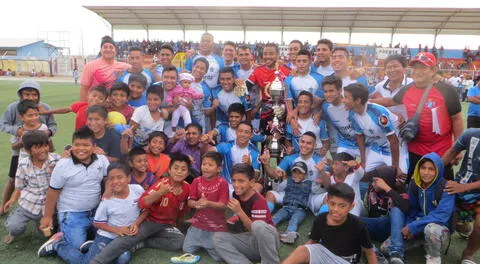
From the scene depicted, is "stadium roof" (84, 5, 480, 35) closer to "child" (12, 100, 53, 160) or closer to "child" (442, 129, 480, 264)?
"child" (442, 129, 480, 264)

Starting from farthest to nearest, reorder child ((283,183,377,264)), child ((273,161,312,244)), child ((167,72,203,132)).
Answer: child ((167,72,203,132)) < child ((273,161,312,244)) < child ((283,183,377,264))

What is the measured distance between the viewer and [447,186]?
3.53 m

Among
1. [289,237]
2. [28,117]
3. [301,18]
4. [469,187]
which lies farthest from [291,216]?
[301,18]

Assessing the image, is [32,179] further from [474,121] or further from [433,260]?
[474,121]

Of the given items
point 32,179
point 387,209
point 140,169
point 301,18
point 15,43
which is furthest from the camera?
point 15,43

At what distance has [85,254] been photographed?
3484 mm

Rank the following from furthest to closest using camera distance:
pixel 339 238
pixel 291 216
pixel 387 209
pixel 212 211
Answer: pixel 291 216 → pixel 387 209 → pixel 212 211 → pixel 339 238

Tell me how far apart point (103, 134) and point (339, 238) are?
2.91 metres

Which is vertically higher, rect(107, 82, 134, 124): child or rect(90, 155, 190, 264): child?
rect(107, 82, 134, 124): child

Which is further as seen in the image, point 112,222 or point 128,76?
point 128,76

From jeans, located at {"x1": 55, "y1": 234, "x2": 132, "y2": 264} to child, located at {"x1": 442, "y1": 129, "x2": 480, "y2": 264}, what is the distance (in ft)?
10.3

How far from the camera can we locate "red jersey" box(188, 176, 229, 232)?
12.4 feet

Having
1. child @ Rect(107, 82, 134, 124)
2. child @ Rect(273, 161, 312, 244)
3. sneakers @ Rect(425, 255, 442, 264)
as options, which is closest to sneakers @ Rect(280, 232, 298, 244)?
child @ Rect(273, 161, 312, 244)

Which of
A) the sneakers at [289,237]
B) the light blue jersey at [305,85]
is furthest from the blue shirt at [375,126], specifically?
the sneakers at [289,237]
